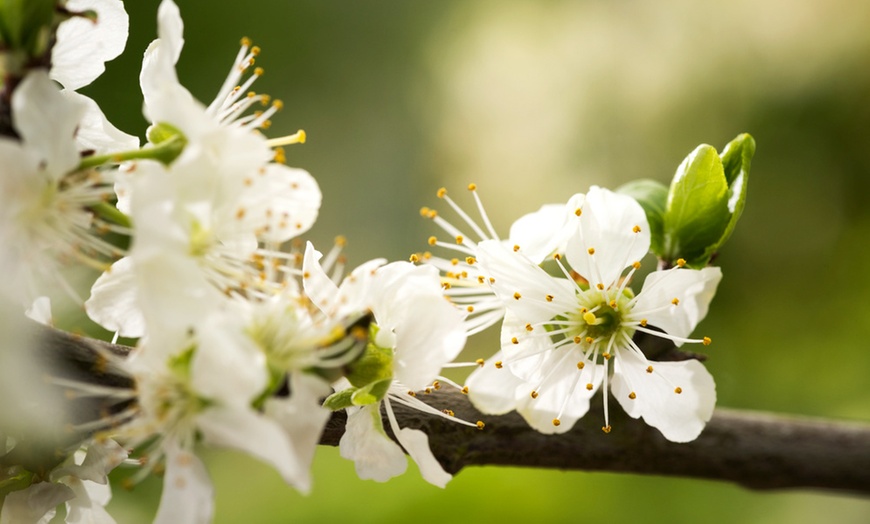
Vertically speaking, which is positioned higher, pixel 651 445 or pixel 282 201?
pixel 282 201

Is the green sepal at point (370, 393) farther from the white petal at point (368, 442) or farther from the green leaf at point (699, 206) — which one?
the green leaf at point (699, 206)

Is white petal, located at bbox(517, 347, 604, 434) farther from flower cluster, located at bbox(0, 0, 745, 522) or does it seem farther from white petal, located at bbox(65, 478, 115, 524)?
white petal, located at bbox(65, 478, 115, 524)

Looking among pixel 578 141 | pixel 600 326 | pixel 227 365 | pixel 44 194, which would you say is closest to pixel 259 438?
pixel 227 365

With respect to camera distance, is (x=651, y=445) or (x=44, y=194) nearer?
(x=44, y=194)

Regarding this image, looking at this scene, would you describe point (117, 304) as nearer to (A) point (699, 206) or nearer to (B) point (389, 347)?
(B) point (389, 347)

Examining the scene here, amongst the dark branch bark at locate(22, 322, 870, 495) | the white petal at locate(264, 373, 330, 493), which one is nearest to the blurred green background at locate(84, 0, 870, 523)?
the dark branch bark at locate(22, 322, 870, 495)

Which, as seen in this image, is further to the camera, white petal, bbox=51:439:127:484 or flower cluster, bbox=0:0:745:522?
white petal, bbox=51:439:127:484
